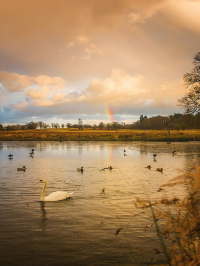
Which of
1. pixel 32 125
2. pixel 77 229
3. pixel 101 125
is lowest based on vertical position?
pixel 77 229

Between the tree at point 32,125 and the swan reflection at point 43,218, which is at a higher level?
the tree at point 32,125

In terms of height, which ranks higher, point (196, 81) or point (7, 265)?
point (196, 81)

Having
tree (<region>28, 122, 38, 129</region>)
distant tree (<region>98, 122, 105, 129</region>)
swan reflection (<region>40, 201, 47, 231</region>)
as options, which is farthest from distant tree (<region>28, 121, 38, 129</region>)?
swan reflection (<region>40, 201, 47, 231</region>)

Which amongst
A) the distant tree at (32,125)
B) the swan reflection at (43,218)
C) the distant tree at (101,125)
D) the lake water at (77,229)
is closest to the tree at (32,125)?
the distant tree at (32,125)

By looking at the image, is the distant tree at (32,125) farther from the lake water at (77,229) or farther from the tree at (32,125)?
the lake water at (77,229)

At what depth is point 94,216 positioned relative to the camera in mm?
7512

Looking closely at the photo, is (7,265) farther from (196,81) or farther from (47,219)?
(196,81)

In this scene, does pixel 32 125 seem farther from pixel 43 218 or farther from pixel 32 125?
pixel 43 218

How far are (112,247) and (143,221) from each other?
6.29 feet

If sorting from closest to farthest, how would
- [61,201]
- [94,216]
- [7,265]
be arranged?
[7,265]
[94,216]
[61,201]

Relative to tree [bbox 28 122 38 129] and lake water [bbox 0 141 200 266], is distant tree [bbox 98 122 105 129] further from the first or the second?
lake water [bbox 0 141 200 266]

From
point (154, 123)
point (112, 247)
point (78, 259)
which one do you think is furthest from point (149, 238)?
point (154, 123)

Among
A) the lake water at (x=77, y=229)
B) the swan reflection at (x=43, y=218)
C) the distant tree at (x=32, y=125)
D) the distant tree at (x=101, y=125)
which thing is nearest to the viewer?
the lake water at (x=77, y=229)

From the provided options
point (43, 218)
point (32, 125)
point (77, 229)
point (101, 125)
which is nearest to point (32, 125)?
point (32, 125)
